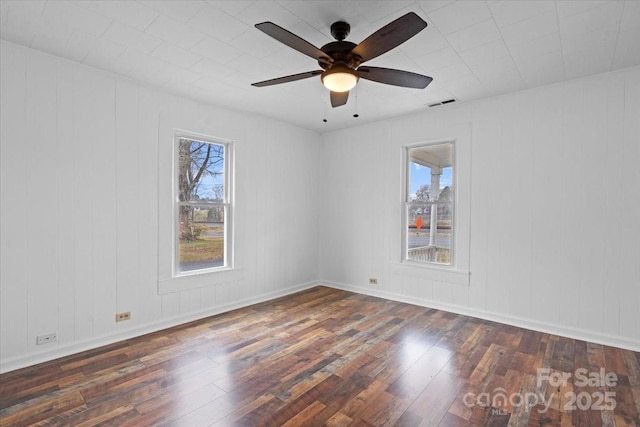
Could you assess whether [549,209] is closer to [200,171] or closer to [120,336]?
[200,171]

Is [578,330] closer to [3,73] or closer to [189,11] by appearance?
[189,11]

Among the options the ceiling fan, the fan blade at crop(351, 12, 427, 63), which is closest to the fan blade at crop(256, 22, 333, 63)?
the ceiling fan

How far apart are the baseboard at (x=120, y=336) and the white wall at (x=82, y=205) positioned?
10 mm

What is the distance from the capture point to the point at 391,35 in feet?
6.36

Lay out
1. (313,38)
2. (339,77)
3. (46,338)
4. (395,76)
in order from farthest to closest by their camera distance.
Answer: (46,338)
(313,38)
(395,76)
(339,77)

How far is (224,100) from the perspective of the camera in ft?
13.1

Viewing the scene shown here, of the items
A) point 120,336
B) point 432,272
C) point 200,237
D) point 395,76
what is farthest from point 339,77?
point 120,336

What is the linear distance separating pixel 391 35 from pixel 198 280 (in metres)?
3.45

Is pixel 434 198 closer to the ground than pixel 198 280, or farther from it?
farther from it

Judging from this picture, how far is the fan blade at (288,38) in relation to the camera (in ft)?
6.25

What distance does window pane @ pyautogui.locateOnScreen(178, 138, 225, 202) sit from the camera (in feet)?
13.1

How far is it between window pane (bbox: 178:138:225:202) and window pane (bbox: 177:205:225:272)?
16 cm

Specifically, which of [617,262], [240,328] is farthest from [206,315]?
[617,262]

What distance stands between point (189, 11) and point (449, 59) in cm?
221
